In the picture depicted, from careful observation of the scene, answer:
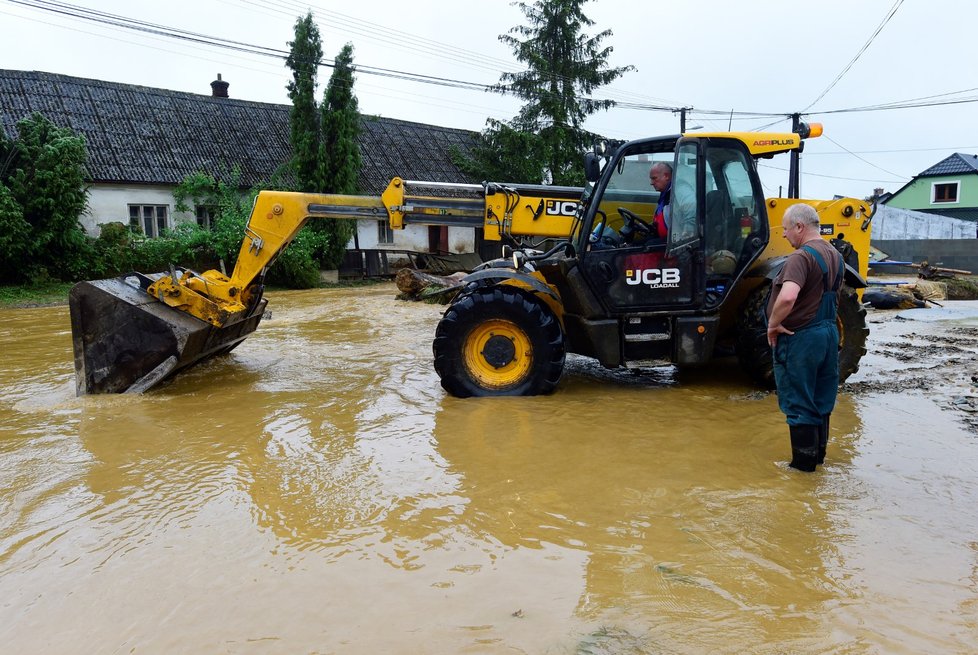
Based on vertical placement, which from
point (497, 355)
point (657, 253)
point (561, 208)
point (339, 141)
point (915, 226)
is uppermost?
point (339, 141)

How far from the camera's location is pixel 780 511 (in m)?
4.09

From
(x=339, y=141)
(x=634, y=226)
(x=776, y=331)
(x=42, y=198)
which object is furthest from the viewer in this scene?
(x=339, y=141)

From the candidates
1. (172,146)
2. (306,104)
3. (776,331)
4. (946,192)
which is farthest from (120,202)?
(946,192)

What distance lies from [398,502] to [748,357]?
4.20 meters

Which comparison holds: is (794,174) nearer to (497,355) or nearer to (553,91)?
(497,355)

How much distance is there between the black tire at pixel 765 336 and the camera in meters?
6.88

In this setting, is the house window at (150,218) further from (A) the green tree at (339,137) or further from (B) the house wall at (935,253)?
(B) the house wall at (935,253)

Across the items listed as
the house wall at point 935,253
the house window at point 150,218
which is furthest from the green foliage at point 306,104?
the house wall at point 935,253

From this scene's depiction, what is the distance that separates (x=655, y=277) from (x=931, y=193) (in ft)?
141

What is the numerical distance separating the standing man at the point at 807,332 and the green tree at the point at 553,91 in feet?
77.1

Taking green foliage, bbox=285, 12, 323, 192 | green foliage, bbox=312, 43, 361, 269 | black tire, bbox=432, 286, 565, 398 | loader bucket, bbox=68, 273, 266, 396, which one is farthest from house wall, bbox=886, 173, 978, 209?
loader bucket, bbox=68, 273, 266, 396

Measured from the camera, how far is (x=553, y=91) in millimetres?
28344

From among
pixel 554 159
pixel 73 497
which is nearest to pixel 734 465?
pixel 73 497

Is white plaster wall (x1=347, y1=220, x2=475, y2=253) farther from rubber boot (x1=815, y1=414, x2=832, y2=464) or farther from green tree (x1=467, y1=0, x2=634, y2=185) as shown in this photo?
rubber boot (x1=815, y1=414, x2=832, y2=464)
